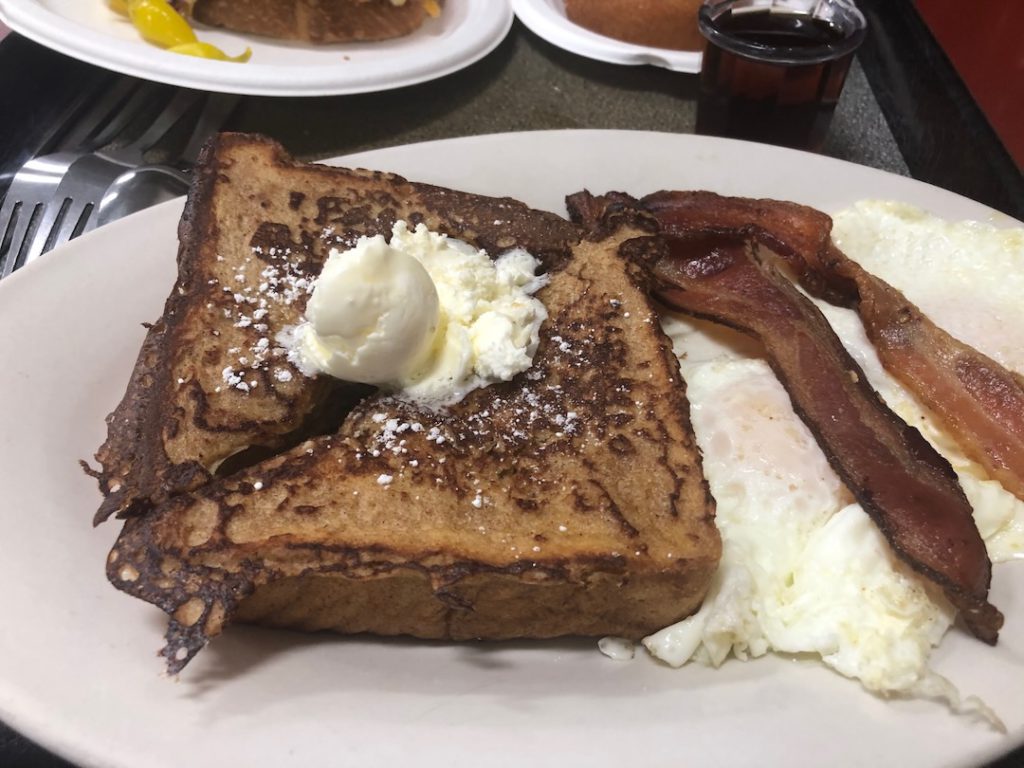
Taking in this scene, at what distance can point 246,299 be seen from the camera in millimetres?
1576

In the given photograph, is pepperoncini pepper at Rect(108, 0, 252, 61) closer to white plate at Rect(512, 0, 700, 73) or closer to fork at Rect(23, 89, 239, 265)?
fork at Rect(23, 89, 239, 265)

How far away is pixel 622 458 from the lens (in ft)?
4.65

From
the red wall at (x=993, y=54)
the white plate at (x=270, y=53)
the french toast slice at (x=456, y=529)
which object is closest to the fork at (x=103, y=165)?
the white plate at (x=270, y=53)

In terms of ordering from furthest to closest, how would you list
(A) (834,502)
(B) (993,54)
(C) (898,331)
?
(B) (993,54), (C) (898,331), (A) (834,502)

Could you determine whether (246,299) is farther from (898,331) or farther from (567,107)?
(567,107)

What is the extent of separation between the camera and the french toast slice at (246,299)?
1.38m

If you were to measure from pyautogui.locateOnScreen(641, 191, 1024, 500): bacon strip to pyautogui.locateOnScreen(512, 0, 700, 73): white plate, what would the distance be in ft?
4.17

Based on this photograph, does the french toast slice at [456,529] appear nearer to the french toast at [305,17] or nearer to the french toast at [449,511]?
the french toast at [449,511]

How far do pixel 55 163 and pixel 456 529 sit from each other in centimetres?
192

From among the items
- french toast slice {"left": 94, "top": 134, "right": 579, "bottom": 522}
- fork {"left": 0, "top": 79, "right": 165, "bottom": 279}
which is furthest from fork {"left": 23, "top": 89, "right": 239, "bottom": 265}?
french toast slice {"left": 94, "top": 134, "right": 579, "bottom": 522}

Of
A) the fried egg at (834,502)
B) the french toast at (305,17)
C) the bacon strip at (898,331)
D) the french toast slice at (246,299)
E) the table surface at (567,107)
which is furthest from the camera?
the french toast at (305,17)

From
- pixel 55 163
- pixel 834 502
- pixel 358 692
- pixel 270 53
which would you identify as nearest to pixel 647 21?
pixel 270 53

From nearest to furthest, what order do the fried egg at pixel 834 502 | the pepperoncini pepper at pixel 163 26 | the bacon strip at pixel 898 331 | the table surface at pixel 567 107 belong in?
the fried egg at pixel 834 502, the bacon strip at pixel 898 331, the table surface at pixel 567 107, the pepperoncini pepper at pixel 163 26

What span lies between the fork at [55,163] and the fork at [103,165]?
0.11 feet
